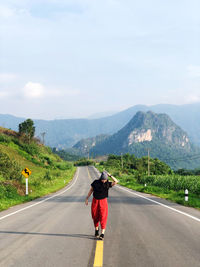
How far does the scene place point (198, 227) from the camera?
842 centimetres

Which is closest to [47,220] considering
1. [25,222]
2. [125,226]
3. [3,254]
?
[25,222]

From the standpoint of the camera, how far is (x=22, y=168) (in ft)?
118

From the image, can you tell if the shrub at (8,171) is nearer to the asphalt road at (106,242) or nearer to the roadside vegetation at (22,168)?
the roadside vegetation at (22,168)

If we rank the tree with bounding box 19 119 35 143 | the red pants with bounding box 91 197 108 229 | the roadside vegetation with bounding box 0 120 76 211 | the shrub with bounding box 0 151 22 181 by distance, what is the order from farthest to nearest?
the tree with bounding box 19 119 35 143 → the shrub with bounding box 0 151 22 181 → the roadside vegetation with bounding box 0 120 76 211 → the red pants with bounding box 91 197 108 229

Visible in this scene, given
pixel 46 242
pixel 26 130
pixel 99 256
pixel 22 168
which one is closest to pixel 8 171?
pixel 22 168

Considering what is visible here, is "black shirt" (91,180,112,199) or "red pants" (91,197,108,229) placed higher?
"black shirt" (91,180,112,199)

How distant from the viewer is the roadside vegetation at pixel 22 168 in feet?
61.7

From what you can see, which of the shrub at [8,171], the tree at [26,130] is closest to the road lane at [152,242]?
the shrub at [8,171]

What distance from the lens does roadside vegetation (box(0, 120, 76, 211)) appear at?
18.8 meters

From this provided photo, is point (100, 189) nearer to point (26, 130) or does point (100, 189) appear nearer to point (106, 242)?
point (106, 242)

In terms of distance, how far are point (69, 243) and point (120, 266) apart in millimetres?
1937

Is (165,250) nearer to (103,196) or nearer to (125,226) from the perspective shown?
(103,196)

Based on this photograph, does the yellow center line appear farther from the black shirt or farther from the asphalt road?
the black shirt

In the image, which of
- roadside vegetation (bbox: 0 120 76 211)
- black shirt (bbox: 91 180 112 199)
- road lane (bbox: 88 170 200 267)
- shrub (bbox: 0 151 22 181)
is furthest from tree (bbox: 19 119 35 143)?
black shirt (bbox: 91 180 112 199)
